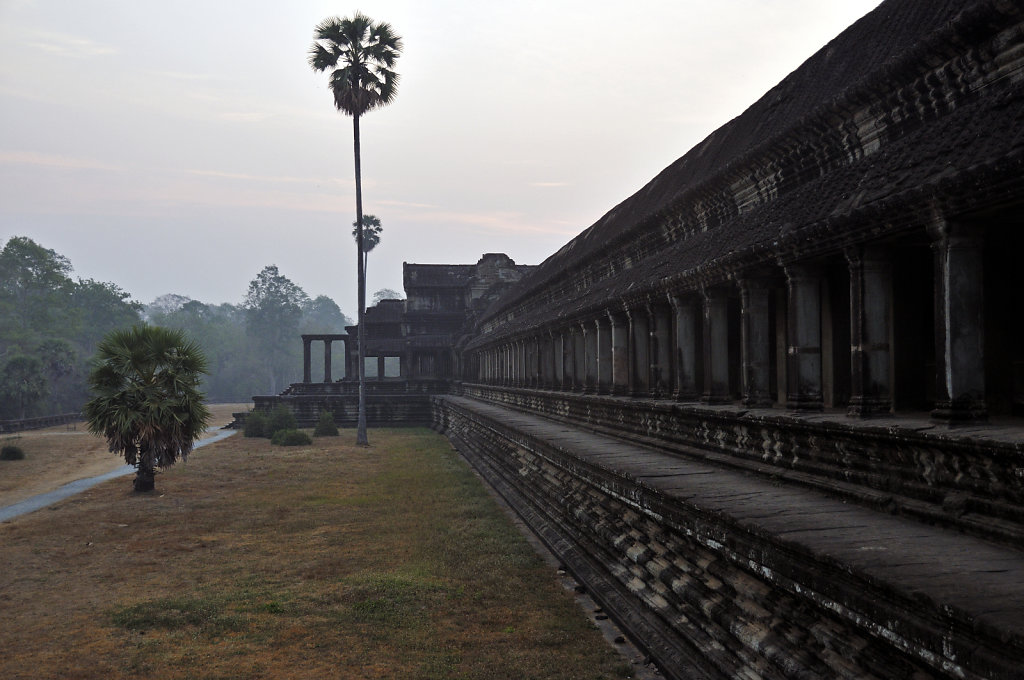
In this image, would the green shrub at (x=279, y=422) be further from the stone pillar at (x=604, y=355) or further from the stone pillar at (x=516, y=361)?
the stone pillar at (x=604, y=355)

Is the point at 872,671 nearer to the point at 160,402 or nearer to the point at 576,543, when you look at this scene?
the point at 576,543

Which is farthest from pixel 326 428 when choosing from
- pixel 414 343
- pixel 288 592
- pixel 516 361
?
pixel 288 592

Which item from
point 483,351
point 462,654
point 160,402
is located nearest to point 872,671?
point 462,654

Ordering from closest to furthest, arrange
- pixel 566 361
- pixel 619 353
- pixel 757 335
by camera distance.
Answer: pixel 757 335 → pixel 619 353 → pixel 566 361

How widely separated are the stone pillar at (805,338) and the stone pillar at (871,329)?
1028 mm

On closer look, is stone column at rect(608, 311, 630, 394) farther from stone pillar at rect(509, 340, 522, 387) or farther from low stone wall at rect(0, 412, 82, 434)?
low stone wall at rect(0, 412, 82, 434)

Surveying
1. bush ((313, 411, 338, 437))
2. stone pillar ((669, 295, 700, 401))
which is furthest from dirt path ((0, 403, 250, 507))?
stone pillar ((669, 295, 700, 401))

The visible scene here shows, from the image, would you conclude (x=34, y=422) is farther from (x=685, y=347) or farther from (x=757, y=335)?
(x=757, y=335)

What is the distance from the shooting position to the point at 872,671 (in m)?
4.04

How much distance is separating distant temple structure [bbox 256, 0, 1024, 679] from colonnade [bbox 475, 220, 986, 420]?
0.09 ft

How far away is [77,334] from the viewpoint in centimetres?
7700

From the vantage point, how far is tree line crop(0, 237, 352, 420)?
55.6 metres

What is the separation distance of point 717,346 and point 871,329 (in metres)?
3.71

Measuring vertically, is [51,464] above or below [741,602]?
below
